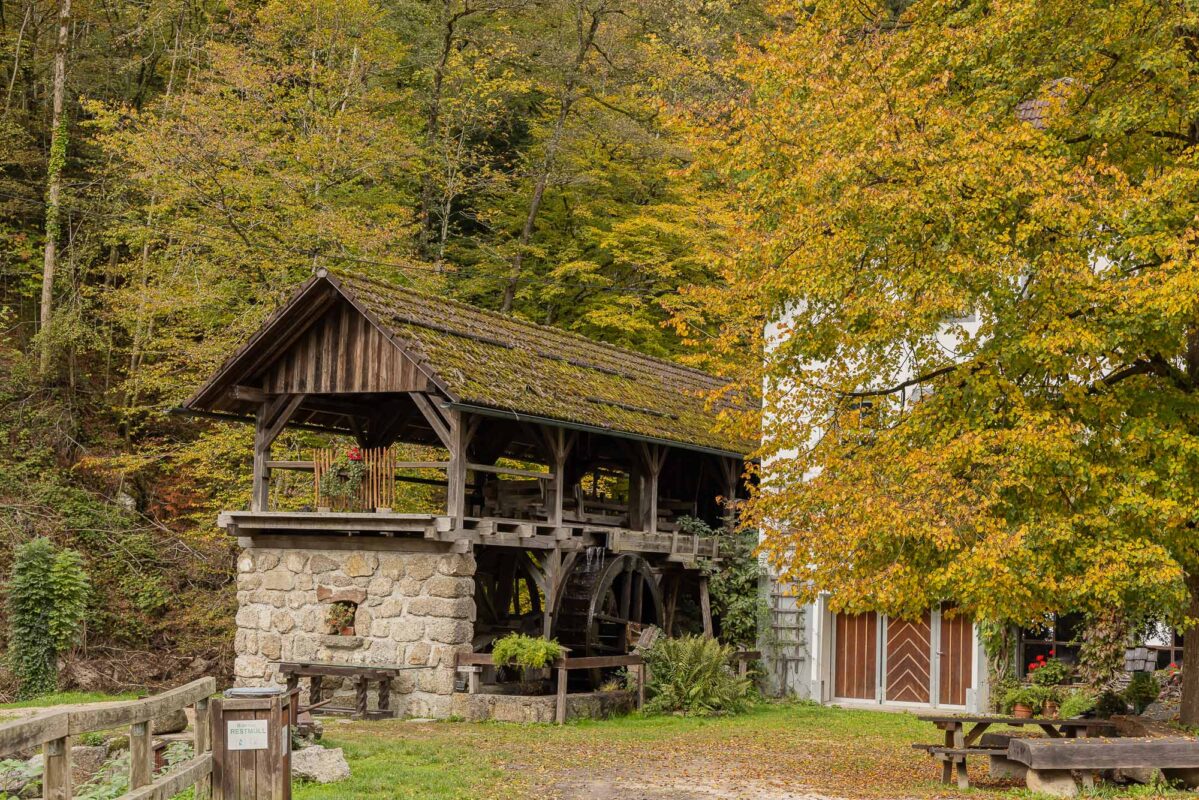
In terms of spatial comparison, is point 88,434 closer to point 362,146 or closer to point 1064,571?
point 362,146

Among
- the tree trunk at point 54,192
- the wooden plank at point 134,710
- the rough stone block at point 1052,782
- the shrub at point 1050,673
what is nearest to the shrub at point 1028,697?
the shrub at point 1050,673

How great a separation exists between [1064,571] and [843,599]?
1965 mm

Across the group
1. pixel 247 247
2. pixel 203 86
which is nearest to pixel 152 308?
pixel 247 247

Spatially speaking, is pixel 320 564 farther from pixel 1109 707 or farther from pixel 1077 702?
pixel 1077 702

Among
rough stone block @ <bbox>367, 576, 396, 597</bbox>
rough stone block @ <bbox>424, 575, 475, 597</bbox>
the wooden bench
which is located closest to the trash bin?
the wooden bench

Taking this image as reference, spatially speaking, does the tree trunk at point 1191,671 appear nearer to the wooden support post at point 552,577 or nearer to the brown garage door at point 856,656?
the wooden support post at point 552,577

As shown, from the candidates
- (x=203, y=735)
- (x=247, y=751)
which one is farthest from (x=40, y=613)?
(x=247, y=751)

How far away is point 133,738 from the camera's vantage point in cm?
746

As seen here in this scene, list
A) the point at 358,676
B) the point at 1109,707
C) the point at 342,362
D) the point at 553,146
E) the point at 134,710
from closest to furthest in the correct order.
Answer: the point at 134,710, the point at 1109,707, the point at 358,676, the point at 342,362, the point at 553,146

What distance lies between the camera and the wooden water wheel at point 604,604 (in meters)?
19.5

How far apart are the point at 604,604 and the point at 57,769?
48.0ft

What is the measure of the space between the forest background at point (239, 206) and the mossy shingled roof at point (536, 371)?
3.25 metres

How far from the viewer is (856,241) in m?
12.3

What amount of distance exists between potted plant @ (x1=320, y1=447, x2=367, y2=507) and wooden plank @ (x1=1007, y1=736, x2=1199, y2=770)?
982 cm
